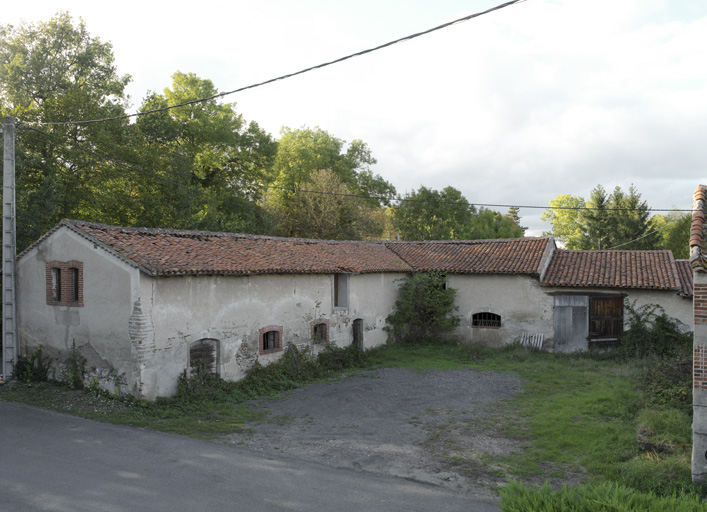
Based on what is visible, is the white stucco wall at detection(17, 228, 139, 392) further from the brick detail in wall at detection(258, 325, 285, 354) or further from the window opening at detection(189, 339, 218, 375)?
the brick detail in wall at detection(258, 325, 285, 354)

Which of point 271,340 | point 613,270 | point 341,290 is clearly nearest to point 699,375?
point 271,340

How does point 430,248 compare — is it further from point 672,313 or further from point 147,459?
point 147,459

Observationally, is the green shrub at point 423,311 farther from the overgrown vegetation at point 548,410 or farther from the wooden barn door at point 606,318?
the wooden barn door at point 606,318

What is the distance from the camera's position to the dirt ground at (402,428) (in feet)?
28.1

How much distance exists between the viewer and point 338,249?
20328 mm

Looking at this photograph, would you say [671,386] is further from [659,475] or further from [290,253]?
[290,253]

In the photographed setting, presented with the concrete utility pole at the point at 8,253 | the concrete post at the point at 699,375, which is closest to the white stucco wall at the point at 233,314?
the concrete utility pole at the point at 8,253

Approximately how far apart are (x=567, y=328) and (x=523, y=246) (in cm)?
429

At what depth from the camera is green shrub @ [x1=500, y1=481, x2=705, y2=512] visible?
5590mm

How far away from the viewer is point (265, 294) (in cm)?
1495

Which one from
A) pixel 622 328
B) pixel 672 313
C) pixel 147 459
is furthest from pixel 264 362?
pixel 672 313

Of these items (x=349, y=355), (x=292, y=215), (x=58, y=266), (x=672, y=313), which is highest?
(x=292, y=215)

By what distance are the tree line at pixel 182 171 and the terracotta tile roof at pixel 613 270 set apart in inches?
509

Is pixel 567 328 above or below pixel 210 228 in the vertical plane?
below
